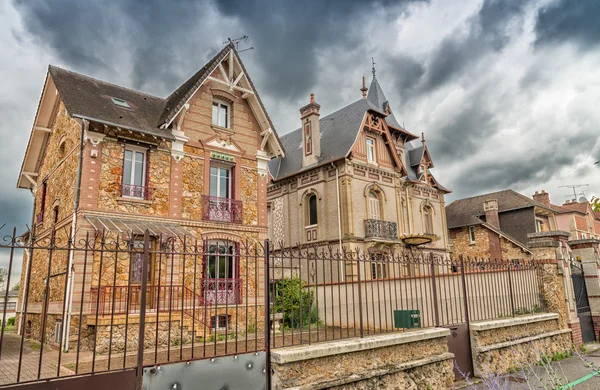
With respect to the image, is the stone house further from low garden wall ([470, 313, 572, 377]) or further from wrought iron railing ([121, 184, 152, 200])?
low garden wall ([470, 313, 572, 377])

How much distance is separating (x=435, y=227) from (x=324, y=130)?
28.4ft

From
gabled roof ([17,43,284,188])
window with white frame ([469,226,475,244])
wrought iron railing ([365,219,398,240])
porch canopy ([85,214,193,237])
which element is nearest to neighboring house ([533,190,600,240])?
window with white frame ([469,226,475,244])

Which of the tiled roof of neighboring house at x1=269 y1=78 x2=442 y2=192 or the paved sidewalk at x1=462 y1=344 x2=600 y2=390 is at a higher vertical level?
the tiled roof of neighboring house at x1=269 y1=78 x2=442 y2=192

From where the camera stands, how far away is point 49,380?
480 centimetres

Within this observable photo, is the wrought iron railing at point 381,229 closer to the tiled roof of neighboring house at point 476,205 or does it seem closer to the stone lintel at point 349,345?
the tiled roof of neighboring house at point 476,205

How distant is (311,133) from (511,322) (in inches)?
540

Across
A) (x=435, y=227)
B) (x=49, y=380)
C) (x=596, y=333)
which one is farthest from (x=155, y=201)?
(x=435, y=227)

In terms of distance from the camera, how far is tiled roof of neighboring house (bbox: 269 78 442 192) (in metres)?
21.0

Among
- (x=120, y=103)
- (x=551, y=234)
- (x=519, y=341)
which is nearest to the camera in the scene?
(x=519, y=341)

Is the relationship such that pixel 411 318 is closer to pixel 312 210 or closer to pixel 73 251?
pixel 73 251

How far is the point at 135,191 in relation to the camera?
12.8m

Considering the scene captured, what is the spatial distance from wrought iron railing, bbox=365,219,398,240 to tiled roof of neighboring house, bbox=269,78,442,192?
11.2 feet

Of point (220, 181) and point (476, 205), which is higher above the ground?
point (476, 205)

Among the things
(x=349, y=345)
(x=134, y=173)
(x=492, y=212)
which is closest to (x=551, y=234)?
(x=349, y=345)
